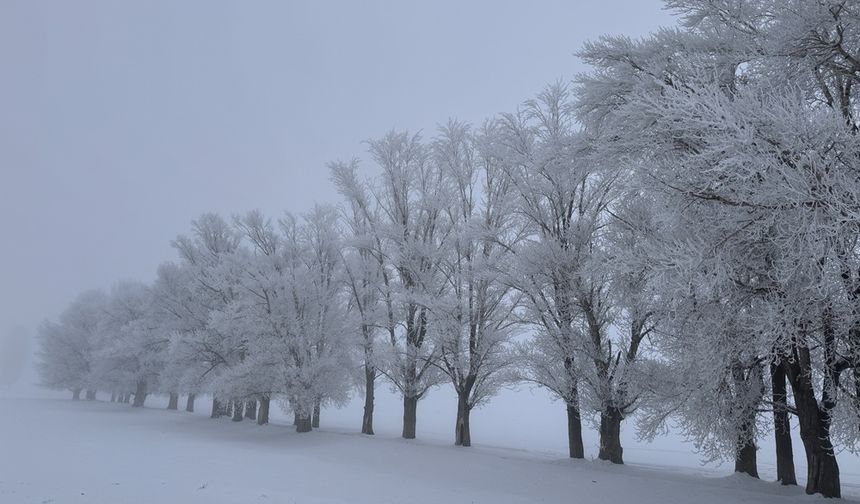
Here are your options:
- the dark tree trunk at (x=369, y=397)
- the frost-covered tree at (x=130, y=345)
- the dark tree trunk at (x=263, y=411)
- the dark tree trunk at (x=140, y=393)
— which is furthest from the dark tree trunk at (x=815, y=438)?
the dark tree trunk at (x=140, y=393)

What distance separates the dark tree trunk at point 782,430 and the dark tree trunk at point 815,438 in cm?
162

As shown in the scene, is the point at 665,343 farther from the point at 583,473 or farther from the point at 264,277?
the point at 264,277

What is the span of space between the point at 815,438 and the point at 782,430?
2.54 meters

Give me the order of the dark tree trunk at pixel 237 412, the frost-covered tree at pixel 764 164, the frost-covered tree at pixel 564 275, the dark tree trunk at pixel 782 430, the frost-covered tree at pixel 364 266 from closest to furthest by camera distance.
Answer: the frost-covered tree at pixel 764 164, the dark tree trunk at pixel 782 430, the frost-covered tree at pixel 564 275, the frost-covered tree at pixel 364 266, the dark tree trunk at pixel 237 412

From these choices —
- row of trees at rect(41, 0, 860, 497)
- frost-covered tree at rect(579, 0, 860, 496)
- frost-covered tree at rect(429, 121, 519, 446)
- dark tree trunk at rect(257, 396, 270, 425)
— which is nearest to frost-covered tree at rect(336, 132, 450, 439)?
row of trees at rect(41, 0, 860, 497)

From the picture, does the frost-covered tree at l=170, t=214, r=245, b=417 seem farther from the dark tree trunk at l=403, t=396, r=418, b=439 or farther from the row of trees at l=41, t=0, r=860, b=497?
the dark tree trunk at l=403, t=396, r=418, b=439

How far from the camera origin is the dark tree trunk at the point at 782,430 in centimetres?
1198

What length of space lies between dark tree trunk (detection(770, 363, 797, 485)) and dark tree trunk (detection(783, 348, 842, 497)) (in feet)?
5.30

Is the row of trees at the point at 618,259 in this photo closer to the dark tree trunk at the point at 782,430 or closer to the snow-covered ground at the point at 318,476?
the dark tree trunk at the point at 782,430

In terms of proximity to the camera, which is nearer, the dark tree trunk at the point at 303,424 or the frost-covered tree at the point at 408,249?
the frost-covered tree at the point at 408,249

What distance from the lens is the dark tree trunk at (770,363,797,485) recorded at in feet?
39.3

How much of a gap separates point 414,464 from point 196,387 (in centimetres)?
1800

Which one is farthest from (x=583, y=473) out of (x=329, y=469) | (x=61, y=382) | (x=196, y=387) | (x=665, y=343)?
(x=61, y=382)

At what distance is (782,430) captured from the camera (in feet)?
40.3
